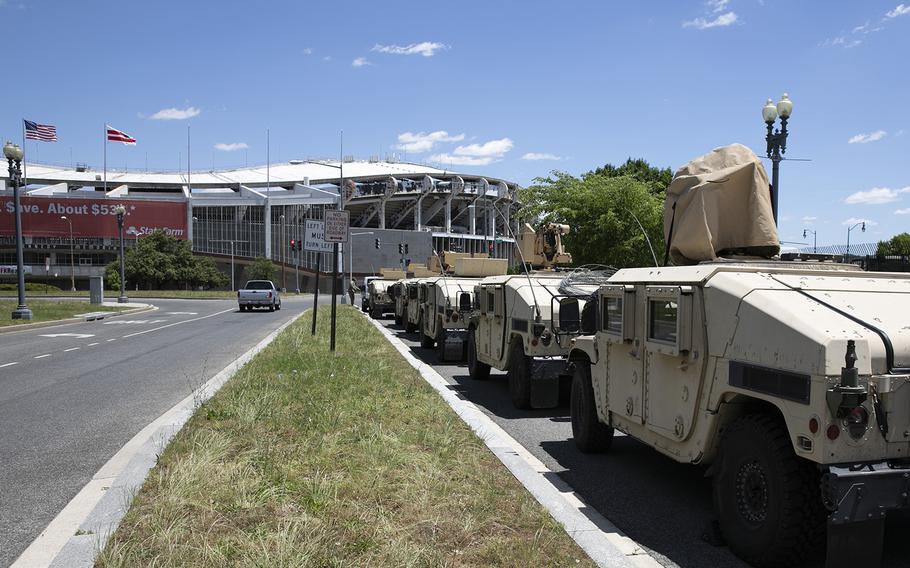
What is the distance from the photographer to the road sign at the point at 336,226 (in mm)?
14242

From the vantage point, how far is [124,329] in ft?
82.4

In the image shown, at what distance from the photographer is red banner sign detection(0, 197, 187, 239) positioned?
84.3 metres

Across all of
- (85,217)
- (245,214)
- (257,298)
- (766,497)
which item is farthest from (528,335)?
(245,214)

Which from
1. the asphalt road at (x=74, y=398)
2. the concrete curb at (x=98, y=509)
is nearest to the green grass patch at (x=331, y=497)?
the concrete curb at (x=98, y=509)

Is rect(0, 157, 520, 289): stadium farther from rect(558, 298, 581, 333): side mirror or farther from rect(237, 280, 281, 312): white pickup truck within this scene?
rect(558, 298, 581, 333): side mirror

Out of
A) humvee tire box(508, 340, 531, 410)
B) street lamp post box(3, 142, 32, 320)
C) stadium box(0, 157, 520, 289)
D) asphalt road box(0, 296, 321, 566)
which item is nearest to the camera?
asphalt road box(0, 296, 321, 566)

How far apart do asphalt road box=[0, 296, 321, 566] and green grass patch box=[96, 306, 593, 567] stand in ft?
2.75

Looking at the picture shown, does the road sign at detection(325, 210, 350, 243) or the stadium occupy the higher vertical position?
the stadium

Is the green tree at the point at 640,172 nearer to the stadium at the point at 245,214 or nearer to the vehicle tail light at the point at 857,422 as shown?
the stadium at the point at 245,214

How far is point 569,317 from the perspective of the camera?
912 cm

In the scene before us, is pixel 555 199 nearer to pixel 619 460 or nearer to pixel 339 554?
pixel 619 460

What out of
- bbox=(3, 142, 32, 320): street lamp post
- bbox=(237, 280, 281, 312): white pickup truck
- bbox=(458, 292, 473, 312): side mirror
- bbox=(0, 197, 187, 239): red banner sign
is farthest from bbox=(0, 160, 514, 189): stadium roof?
bbox=(458, 292, 473, 312): side mirror

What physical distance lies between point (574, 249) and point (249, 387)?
2594cm

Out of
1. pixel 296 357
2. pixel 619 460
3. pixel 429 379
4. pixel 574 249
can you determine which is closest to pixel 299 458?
pixel 619 460
